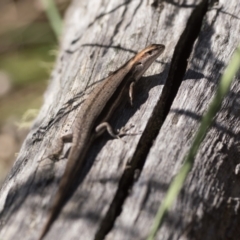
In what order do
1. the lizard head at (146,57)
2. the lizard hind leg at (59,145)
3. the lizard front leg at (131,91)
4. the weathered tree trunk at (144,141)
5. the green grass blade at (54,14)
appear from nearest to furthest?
the weathered tree trunk at (144,141), the lizard hind leg at (59,145), the lizard front leg at (131,91), the lizard head at (146,57), the green grass blade at (54,14)

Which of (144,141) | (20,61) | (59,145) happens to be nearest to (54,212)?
(59,145)

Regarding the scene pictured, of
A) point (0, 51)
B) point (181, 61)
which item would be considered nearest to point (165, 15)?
point (181, 61)

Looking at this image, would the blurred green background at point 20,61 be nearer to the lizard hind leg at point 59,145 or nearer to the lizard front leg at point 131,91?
the lizard front leg at point 131,91

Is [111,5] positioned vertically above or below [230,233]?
above

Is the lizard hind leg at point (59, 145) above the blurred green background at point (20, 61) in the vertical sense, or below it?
below

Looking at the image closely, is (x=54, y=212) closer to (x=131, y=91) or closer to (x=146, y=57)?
(x=131, y=91)

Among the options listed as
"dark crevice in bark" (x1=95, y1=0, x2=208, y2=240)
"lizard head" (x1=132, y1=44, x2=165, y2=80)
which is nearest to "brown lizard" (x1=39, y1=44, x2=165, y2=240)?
"lizard head" (x1=132, y1=44, x2=165, y2=80)

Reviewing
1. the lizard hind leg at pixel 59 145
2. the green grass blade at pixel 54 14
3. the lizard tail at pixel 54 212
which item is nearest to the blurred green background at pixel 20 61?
the green grass blade at pixel 54 14

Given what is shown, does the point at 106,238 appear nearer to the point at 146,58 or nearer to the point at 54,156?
the point at 54,156
